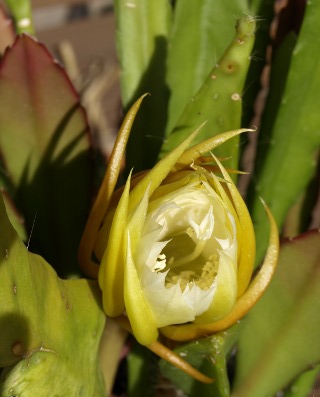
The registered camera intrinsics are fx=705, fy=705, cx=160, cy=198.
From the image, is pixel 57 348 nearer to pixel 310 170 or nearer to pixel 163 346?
pixel 163 346

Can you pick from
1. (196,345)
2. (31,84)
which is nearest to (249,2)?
(31,84)

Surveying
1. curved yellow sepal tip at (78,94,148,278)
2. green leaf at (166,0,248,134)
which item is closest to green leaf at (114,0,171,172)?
green leaf at (166,0,248,134)

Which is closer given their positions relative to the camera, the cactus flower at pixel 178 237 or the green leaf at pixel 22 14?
the cactus flower at pixel 178 237

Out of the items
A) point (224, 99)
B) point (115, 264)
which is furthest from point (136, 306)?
point (224, 99)

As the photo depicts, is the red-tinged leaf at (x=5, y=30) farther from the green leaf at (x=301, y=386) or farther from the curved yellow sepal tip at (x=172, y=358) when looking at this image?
the green leaf at (x=301, y=386)

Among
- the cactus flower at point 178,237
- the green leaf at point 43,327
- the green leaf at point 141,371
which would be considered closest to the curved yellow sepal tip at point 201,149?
the cactus flower at point 178,237

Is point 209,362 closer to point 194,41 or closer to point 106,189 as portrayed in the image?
point 106,189
